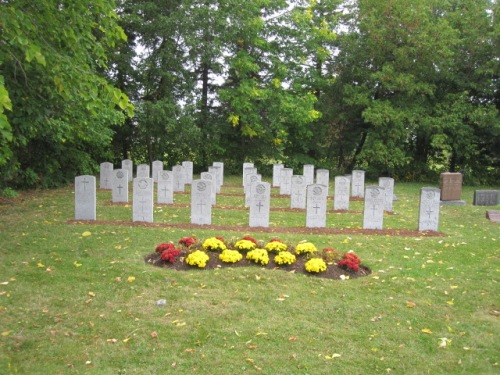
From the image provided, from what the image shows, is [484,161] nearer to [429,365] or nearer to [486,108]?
[486,108]

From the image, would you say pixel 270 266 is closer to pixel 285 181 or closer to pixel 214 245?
pixel 214 245

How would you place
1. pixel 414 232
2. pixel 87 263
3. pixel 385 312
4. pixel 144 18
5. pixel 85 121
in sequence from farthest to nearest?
1. pixel 144 18
2. pixel 85 121
3. pixel 414 232
4. pixel 87 263
5. pixel 385 312

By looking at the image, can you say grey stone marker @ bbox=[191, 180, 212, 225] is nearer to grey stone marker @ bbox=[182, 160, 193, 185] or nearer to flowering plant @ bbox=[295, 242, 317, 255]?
flowering plant @ bbox=[295, 242, 317, 255]

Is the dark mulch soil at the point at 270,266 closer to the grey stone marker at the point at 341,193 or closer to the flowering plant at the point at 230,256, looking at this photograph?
the flowering plant at the point at 230,256

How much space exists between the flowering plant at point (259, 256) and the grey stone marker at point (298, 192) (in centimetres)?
673

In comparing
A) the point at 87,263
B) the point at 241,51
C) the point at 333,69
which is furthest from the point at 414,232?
the point at 333,69

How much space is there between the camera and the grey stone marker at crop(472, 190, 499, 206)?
55.5 feet

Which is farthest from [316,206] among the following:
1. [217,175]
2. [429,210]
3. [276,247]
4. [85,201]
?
[217,175]

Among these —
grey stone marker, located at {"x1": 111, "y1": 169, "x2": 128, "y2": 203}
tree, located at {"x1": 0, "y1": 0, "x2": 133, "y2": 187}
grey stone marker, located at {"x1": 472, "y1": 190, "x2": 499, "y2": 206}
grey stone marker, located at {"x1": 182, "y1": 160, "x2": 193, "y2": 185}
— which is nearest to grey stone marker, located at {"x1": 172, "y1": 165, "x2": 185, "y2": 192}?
grey stone marker, located at {"x1": 182, "y1": 160, "x2": 193, "y2": 185}

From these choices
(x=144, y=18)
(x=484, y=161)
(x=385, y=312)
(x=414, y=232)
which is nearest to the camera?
(x=385, y=312)

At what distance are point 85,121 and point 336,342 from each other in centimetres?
1223

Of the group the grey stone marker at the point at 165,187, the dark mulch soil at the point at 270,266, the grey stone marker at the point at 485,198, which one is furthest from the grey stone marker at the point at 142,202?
the grey stone marker at the point at 485,198

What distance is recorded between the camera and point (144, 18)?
23781mm

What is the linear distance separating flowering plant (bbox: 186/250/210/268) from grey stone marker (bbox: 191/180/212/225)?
3.60m
